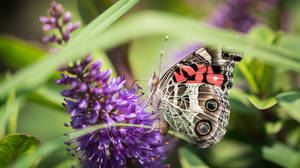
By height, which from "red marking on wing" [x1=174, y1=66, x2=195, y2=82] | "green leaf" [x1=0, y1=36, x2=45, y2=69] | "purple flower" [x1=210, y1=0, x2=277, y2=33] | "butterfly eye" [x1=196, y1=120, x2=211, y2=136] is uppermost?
"purple flower" [x1=210, y1=0, x2=277, y2=33]

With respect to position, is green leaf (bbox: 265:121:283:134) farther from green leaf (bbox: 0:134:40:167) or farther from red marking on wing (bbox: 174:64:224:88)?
green leaf (bbox: 0:134:40:167)

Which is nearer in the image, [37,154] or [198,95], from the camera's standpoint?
[37,154]

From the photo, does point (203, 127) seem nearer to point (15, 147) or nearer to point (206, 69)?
point (206, 69)

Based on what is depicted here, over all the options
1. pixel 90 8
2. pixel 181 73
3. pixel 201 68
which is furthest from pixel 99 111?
pixel 90 8

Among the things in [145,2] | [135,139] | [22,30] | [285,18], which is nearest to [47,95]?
[135,139]

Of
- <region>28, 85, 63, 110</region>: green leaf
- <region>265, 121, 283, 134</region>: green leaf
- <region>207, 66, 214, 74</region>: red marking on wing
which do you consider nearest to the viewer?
<region>207, 66, 214, 74</region>: red marking on wing

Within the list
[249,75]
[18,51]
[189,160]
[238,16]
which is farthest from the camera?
[238,16]

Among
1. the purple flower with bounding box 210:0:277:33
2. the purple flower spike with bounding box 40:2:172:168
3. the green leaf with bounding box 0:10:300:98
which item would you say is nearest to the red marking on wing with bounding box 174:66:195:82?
the purple flower spike with bounding box 40:2:172:168

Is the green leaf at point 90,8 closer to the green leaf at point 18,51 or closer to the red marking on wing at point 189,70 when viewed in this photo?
the red marking on wing at point 189,70
